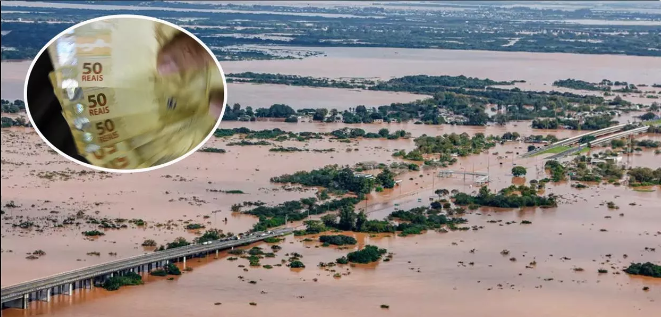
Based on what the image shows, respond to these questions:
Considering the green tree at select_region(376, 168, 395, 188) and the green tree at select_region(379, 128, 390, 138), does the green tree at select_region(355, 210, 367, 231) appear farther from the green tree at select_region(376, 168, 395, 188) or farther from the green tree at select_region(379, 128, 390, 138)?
the green tree at select_region(379, 128, 390, 138)

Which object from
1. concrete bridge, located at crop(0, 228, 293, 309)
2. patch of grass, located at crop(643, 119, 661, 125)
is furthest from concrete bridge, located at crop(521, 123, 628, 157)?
concrete bridge, located at crop(0, 228, 293, 309)

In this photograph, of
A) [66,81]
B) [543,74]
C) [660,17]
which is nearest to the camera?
[66,81]

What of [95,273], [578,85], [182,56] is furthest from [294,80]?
[182,56]

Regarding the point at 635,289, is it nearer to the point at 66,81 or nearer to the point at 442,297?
the point at 442,297

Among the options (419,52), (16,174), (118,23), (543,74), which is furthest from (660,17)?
(118,23)

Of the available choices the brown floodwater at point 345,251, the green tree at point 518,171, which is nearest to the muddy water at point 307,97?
the brown floodwater at point 345,251

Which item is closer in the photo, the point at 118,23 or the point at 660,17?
the point at 118,23

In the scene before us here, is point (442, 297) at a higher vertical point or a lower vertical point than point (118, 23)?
lower
